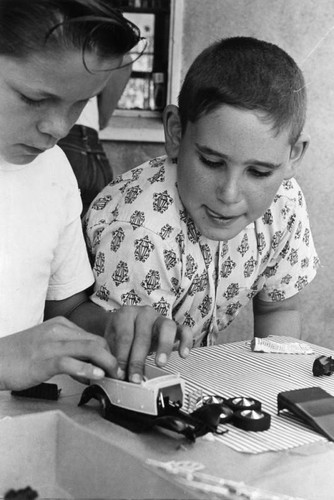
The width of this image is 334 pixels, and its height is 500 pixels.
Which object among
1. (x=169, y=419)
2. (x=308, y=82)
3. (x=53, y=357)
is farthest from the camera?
(x=308, y=82)

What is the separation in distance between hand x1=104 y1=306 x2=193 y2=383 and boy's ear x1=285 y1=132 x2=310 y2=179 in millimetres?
622

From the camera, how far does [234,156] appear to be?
1.45 m

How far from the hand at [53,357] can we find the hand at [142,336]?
0.07m

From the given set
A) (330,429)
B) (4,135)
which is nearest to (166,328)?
(330,429)

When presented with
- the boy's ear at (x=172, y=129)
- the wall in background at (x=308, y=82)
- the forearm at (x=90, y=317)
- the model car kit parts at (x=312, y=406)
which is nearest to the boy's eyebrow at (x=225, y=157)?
the boy's ear at (x=172, y=129)

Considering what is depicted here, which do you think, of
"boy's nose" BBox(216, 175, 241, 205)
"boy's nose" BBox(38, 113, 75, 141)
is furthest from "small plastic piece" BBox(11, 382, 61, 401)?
"boy's nose" BBox(216, 175, 241, 205)

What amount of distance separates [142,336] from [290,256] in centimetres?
82

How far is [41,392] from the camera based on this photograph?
100 centimetres

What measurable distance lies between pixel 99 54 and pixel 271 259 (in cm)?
83

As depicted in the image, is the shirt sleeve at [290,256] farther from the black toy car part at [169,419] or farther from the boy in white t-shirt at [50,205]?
the black toy car part at [169,419]

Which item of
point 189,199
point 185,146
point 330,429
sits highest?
point 185,146

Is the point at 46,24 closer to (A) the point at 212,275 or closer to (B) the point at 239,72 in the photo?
(B) the point at 239,72

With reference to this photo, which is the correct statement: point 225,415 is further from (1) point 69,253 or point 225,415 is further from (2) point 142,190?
(2) point 142,190

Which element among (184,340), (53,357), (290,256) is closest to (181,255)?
(290,256)
